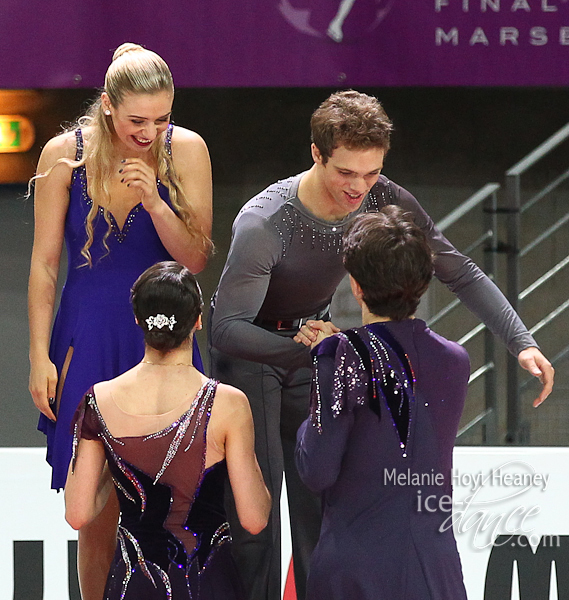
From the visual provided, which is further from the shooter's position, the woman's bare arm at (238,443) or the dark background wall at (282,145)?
the dark background wall at (282,145)

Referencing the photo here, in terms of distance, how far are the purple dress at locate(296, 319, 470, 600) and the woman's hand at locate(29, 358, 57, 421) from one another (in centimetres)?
78

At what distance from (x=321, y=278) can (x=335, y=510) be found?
67 centimetres

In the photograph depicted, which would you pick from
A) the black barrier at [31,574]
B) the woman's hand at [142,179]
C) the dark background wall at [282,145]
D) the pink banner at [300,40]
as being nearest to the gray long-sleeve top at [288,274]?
the woman's hand at [142,179]

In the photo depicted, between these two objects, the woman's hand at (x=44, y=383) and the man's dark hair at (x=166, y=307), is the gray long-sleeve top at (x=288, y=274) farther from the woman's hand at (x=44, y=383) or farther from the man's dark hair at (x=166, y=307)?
the woman's hand at (x=44, y=383)

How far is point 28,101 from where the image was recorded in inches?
212

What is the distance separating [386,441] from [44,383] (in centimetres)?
93

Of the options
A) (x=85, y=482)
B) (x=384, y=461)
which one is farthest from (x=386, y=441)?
(x=85, y=482)

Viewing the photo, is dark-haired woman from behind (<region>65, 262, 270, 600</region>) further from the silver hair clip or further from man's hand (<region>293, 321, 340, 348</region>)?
man's hand (<region>293, 321, 340, 348</region>)

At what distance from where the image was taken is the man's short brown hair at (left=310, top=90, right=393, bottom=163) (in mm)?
2059

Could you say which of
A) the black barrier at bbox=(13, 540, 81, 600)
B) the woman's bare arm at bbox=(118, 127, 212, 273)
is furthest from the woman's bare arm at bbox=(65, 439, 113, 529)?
the black barrier at bbox=(13, 540, 81, 600)

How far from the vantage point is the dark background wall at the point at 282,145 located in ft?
17.8

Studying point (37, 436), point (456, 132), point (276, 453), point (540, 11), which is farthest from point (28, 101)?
point (276, 453)

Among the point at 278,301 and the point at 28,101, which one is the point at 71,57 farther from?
the point at 278,301

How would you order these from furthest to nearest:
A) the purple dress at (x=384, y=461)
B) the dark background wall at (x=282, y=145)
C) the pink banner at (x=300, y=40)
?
1. the dark background wall at (x=282, y=145)
2. the pink banner at (x=300, y=40)
3. the purple dress at (x=384, y=461)
